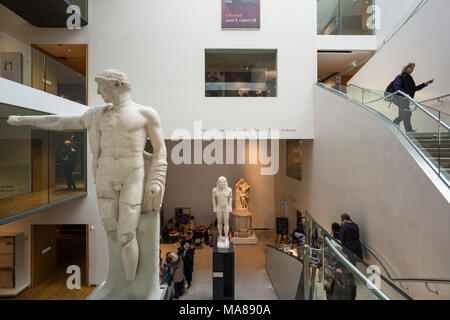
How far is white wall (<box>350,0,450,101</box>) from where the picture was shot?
228 inches

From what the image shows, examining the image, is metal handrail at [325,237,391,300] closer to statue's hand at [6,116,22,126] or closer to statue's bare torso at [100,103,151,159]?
statue's bare torso at [100,103,151,159]

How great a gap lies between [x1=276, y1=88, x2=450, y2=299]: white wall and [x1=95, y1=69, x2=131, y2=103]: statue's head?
4460 mm

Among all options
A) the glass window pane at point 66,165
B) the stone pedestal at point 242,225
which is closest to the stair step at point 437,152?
the glass window pane at point 66,165

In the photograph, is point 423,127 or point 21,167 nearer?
point 423,127

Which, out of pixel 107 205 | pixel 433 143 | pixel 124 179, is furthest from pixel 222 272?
pixel 433 143

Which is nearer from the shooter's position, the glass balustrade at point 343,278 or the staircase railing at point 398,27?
the glass balustrade at point 343,278

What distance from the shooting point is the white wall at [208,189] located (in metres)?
14.0

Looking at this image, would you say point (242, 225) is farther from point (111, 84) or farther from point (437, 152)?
point (111, 84)

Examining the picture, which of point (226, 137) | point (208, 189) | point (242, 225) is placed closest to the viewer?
point (226, 137)

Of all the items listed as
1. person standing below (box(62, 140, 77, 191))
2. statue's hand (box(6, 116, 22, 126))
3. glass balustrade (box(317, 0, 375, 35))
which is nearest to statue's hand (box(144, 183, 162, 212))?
statue's hand (box(6, 116, 22, 126))

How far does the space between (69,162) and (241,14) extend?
22.9ft

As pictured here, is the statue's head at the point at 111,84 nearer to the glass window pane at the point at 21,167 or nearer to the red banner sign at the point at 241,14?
the glass window pane at the point at 21,167

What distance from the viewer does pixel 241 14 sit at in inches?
324
